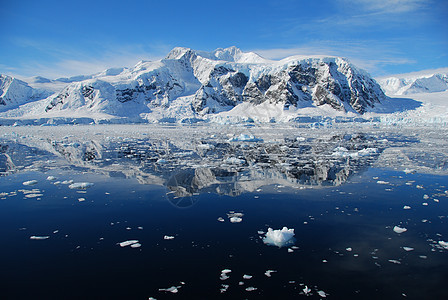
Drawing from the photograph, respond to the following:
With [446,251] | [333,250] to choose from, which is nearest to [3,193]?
[333,250]

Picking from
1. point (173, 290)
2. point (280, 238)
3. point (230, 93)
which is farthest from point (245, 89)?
point (173, 290)

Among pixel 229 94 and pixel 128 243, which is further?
pixel 229 94

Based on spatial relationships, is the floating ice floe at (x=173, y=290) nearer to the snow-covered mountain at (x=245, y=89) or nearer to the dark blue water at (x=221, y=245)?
the dark blue water at (x=221, y=245)

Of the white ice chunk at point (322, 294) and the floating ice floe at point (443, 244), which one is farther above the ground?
the white ice chunk at point (322, 294)

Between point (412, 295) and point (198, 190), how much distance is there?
6.83m

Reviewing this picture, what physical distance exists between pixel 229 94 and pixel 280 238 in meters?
115

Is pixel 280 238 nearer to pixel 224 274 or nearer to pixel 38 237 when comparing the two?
pixel 224 274

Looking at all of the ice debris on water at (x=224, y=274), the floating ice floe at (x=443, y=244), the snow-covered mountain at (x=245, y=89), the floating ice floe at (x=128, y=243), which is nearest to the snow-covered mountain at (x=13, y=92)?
the snow-covered mountain at (x=245, y=89)

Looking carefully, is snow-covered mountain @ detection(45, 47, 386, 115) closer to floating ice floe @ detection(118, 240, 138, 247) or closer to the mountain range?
the mountain range

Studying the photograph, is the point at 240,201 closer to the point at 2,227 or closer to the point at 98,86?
the point at 2,227

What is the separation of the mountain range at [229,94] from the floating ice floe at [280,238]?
9094 centimetres

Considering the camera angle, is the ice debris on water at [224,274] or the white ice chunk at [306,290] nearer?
the white ice chunk at [306,290]

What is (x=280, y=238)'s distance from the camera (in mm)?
6039

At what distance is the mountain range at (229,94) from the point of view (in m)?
103
